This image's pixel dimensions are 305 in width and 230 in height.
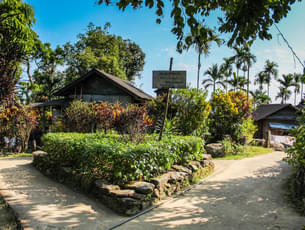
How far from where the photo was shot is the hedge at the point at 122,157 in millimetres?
4492

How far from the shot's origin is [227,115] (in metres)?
13.1

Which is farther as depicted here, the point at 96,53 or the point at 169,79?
the point at 96,53

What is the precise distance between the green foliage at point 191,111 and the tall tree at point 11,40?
739 centimetres

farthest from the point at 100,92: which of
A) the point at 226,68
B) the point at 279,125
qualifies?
the point at 226,68

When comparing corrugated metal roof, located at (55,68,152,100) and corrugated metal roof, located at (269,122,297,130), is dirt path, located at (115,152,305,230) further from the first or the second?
corrugated metal roof, located at (269,122,297,130)

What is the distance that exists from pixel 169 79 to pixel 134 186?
341 cm

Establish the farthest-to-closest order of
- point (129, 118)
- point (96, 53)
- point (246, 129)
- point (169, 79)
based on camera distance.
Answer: point (96, 53), point (246, 129), point (129, 118), point (169, 79)

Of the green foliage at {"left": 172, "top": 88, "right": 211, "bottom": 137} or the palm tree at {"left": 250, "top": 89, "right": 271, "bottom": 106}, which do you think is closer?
the green foliage at {"left": 172, "top": 88, "right": 211, "bottom": 137}

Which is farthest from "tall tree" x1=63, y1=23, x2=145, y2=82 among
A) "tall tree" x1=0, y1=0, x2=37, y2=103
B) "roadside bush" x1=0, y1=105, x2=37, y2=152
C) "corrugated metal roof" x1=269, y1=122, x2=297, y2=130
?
"tall tree" x1=0, y1=0, x2=37, y2=103

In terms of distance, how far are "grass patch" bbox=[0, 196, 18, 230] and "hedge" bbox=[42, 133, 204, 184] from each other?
67.2 inches

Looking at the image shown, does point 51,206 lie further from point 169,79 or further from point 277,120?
point 277,120

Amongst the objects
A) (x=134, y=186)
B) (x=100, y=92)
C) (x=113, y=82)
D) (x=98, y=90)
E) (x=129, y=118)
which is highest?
(x=113, y=82)

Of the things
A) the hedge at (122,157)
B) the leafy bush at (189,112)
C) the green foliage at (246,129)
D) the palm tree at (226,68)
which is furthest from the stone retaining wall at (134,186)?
the palm tree at (226,68)

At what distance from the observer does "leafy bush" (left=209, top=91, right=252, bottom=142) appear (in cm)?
1303
